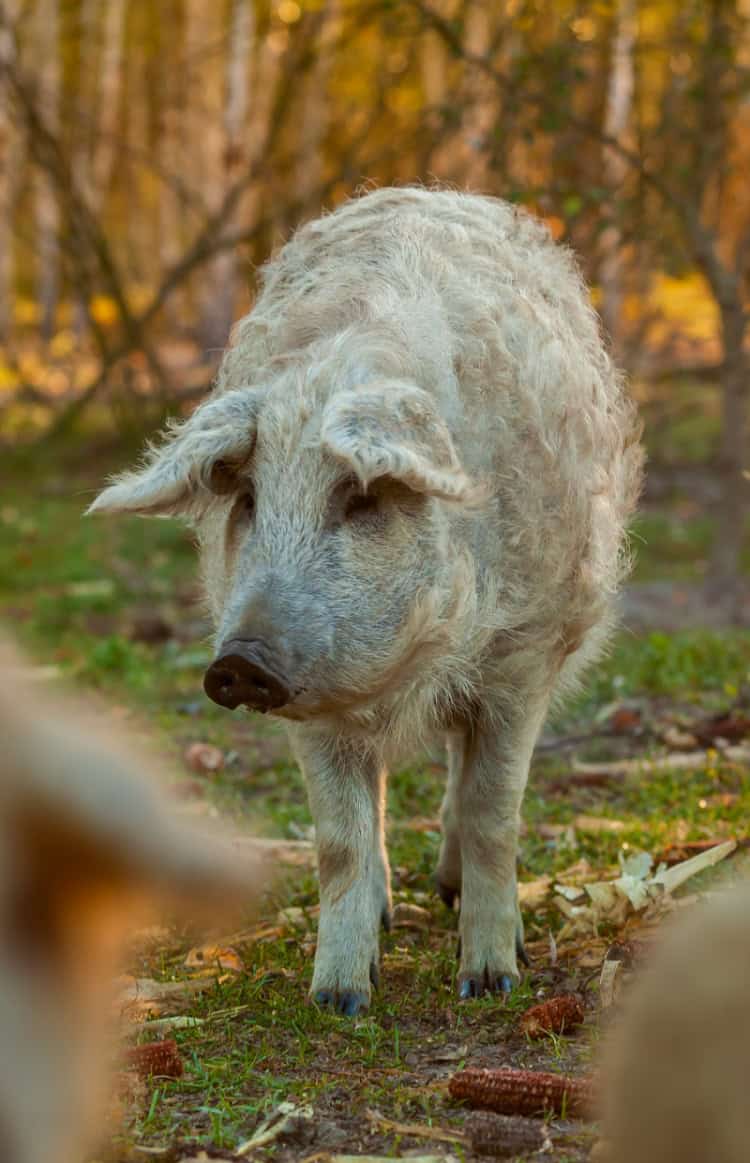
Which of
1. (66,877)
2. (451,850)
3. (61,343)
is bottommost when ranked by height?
(61,343)

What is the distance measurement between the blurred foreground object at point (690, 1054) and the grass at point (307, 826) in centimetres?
96

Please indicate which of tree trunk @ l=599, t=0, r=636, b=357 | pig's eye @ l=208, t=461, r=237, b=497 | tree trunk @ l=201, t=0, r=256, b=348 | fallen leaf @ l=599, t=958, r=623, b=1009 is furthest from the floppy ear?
tree trunk @ l=599, t=0, r=636, b=357

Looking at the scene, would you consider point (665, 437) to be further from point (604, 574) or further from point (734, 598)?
point (604, 574)

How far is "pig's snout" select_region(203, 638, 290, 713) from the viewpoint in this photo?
13.5ft

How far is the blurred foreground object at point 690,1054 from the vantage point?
241 centimetres

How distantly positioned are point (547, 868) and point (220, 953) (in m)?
1.23

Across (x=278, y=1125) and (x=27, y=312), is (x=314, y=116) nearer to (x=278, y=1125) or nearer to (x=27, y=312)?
(x=27, y=312)

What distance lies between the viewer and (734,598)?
34.3 feet

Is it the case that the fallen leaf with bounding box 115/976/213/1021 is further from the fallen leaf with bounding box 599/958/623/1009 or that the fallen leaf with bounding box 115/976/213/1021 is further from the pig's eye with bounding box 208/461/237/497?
the pig's eye with bounding box 208/461/237/497

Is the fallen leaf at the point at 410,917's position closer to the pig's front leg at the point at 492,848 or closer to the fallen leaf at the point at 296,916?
the fallen leaf at the point at 296,916

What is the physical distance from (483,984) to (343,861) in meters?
0.51

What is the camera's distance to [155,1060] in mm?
4027

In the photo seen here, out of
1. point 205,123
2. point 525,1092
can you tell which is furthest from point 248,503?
point 205,123

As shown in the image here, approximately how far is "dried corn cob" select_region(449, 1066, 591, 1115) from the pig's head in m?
1.02
